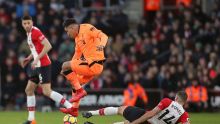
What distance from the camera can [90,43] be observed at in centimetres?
1466

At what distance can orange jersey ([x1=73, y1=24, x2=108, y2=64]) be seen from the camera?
14.6m

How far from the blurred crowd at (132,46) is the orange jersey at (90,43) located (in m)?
8.41

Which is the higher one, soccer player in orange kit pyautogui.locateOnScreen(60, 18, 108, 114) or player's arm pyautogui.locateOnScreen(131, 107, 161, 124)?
soccer player in orange kit pyautogui.locateOnScreen(60, 18, 108, 114)

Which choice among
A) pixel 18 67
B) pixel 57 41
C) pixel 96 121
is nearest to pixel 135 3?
pixel 57 41

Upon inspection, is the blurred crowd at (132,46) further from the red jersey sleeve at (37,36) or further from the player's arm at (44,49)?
the player's arm at (44,49)

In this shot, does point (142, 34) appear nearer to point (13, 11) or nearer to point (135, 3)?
point (135, 3)

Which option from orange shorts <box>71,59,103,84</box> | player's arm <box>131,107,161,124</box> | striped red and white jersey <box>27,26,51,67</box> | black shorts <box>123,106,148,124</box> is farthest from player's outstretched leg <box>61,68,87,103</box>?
player's arm <box>131,107,161,124</box>

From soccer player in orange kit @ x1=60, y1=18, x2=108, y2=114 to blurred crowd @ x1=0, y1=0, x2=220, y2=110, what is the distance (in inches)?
331

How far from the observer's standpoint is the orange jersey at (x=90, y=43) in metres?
14.6

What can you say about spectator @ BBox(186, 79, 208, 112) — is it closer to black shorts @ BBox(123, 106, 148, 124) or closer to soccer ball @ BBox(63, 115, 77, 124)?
black shorts @ BBox(123, 106, 148, 124)

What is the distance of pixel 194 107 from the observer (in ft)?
74.7

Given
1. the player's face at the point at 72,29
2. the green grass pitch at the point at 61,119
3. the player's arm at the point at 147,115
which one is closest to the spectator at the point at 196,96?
the green grass pitch at the point at 61,119

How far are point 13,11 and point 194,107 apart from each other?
23.4 ft

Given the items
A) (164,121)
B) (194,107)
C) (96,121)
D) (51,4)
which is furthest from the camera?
(51,4)
